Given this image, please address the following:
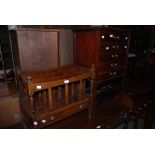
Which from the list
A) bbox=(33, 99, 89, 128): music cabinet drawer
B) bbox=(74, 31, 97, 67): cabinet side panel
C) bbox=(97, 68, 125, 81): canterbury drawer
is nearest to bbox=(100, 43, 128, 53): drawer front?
bbox=(74, 31, 97, 67): cabinet side panel

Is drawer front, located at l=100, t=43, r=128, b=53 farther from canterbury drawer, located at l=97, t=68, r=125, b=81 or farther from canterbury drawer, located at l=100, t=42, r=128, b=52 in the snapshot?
canterbury drawer, located at l=97, t=68, r=125, b=81

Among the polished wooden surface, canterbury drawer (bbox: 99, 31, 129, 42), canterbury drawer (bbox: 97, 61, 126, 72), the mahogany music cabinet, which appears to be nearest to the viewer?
the mahogany music cabinet

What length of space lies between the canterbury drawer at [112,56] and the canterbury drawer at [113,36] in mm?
170

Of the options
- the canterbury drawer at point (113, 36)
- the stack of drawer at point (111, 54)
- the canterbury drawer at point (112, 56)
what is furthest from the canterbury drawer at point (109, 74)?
the canterbury drawer at point (113, 36)

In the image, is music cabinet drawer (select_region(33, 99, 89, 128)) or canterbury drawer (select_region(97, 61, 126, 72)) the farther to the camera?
canterbury drawer (select_region(97, 61, 126, 72))

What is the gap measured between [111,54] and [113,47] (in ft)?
0.30

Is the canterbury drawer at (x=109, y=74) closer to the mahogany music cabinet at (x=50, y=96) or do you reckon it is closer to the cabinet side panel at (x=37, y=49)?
→ the mahogany music cabinet at (x=50, y=96)

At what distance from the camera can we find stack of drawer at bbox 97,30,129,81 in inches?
64.3

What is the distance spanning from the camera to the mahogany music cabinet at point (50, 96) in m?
1.24

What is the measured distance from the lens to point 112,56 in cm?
181

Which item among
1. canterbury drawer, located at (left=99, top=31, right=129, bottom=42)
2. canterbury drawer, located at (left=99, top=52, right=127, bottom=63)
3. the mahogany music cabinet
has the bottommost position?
the mahogany music cabinet

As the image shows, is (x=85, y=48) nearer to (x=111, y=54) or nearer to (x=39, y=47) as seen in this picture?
(x=111, y=54)

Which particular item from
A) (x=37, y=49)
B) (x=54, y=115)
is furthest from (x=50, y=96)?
(x=37, y=49)
